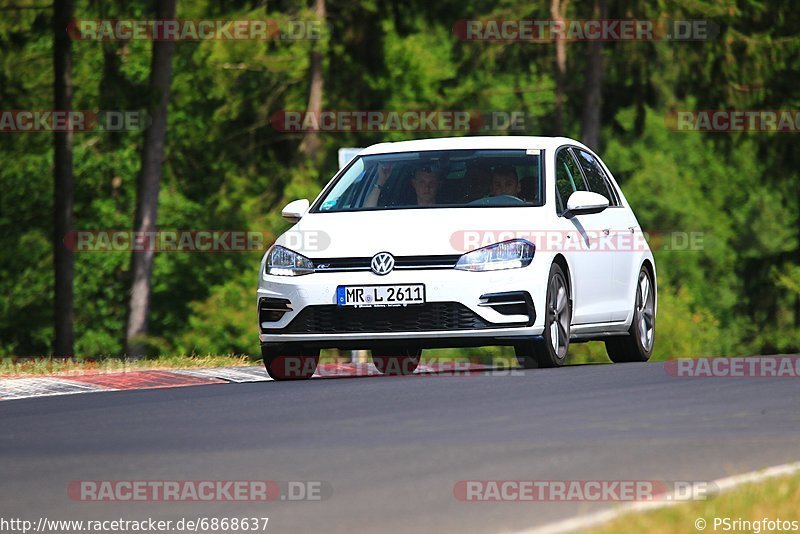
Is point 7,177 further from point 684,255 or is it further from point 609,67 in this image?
point 684,255

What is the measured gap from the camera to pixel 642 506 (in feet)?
22.7

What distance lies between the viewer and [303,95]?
157 feet

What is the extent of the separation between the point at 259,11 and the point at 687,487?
37.2 metres

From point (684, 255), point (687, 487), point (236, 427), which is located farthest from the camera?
point (684, 255)

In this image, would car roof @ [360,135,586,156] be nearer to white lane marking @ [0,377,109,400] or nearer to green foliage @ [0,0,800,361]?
white lane marking @ [0,377,109,400]

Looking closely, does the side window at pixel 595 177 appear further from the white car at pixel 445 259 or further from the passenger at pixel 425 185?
the passenger at pixel 425 185

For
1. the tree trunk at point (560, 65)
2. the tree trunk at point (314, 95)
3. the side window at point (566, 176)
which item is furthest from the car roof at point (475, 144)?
the tree trunk at point (314, 95)

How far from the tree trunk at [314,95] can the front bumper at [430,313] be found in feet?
106

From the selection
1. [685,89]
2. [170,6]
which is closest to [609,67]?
[685,89]

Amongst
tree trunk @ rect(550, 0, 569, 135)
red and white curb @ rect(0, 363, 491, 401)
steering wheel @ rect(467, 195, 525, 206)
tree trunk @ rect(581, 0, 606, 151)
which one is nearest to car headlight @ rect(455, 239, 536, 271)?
steering wheel @ rect(467, 195, 525, 206)

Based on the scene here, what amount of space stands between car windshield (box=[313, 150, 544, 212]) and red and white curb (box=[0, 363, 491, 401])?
1.40 meters

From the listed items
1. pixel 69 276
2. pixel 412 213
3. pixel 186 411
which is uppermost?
pixel 412 213

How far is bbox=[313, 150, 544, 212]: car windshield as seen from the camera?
558 inches

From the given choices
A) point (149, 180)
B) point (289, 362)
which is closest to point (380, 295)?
point (289, 362)
